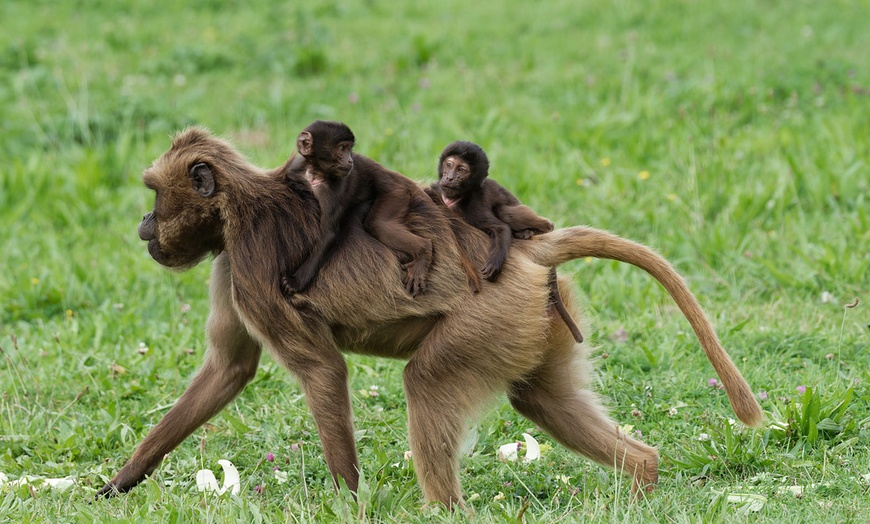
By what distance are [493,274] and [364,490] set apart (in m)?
0.98

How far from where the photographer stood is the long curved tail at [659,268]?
13.2 ft

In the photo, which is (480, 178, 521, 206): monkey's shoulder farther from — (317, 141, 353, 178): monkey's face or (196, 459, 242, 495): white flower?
(196, 459, 242, 495): white flower

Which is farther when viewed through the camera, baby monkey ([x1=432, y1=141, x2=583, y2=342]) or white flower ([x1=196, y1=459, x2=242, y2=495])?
white flower ([x1=196, y1=459, x2=242, y2=495])

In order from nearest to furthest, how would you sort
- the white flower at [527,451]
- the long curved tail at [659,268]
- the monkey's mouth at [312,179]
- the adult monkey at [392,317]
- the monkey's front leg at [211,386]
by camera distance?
the long curved tail at [659,268]
the adult monkey at [392,317]
the monkey's mouth at [312,179]
the monkey's front leg at [211,386]
the white flower at [527,451]

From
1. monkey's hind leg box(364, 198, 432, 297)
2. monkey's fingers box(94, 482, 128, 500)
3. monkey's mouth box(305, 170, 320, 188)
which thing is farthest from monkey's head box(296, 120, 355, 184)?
monkey's fingers box(94, 482, 128, 500)

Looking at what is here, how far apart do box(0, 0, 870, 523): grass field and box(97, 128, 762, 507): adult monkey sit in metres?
0.22

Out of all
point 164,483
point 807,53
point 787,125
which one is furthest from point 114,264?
point 807,53

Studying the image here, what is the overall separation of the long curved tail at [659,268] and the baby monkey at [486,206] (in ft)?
0.25

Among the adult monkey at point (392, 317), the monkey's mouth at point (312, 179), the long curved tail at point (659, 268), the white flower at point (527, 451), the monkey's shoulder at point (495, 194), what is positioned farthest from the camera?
the white flower at point (527, 451)

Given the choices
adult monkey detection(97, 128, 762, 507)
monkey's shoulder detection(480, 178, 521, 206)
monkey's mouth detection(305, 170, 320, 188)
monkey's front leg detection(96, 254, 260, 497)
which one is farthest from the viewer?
monkey's front leg detection(96, 254, 260, 497)

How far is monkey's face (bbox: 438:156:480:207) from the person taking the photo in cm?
416

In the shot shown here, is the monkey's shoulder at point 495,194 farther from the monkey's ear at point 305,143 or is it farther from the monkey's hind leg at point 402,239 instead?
the monkey's ear at point 305,143

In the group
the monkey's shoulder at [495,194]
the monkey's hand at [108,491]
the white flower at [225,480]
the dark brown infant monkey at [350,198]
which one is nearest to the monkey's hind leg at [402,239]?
the dark brown infant monkey at [350,198]

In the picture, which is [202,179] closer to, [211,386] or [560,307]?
[211,386]
